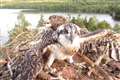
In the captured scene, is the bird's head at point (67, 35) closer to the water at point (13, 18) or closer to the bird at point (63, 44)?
the bird at point (63, 44)

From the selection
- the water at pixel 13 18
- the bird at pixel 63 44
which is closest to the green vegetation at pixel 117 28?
the water at pixel 13 18

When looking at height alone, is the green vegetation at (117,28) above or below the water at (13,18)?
below

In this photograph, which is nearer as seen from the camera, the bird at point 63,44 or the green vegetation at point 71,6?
the bird at point 63,44

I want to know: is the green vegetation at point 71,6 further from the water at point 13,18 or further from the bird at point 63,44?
the bird at point 63,44

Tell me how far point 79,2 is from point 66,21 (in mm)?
250

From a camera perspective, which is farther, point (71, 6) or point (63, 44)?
point (71, 6)

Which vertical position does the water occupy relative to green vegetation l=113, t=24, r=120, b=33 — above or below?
above

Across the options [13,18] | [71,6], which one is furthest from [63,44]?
[13,18]

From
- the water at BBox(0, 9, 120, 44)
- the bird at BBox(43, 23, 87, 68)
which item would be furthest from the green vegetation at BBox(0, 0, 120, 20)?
the bird at BBox(43, 23, 87, 68)

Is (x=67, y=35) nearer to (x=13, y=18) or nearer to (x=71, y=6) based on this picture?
(x=71, y=6)

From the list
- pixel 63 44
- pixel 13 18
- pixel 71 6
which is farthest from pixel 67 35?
pixel 13 18

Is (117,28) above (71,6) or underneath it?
underneath

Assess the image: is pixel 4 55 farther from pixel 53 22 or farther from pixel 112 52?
pixel 112 52

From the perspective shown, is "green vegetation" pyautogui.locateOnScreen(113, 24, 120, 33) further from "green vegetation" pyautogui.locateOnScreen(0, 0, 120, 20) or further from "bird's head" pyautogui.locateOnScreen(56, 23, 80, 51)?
"bird's head" pyautogui.locateOnScreen(56, 23, 80, 51)
